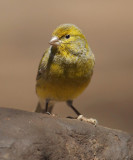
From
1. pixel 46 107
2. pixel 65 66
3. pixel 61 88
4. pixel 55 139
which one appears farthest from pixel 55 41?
pixel 55 139

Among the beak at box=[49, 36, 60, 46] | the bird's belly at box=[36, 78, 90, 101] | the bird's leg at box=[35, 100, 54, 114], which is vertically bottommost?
the bird's leg at box=[35, 100, 54, 114]

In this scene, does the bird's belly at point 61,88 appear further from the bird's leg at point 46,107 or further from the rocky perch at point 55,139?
Result: the rocky perch at point 55,139

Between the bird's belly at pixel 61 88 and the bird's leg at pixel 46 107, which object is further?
the bird's leg at pixel 46 107

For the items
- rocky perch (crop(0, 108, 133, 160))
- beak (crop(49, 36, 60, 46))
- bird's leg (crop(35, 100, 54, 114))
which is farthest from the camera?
bird's leg (crop(35, 100, 54, 114))

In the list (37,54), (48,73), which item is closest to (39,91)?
(48,73)

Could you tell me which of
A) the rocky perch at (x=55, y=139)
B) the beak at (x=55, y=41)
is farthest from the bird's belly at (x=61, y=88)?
the rocky perch at (x=55, y=139)

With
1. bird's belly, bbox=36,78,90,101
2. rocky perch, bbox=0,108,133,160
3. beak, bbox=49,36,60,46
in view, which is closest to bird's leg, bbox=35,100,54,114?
bird's belly, bbox=36,78,90,101

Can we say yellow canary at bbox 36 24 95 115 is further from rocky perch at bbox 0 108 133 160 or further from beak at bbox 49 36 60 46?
rocky perch at bbox 0 108 133 160

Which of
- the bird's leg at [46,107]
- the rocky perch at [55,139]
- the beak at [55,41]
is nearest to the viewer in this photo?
the rocky perch at [55,139]
